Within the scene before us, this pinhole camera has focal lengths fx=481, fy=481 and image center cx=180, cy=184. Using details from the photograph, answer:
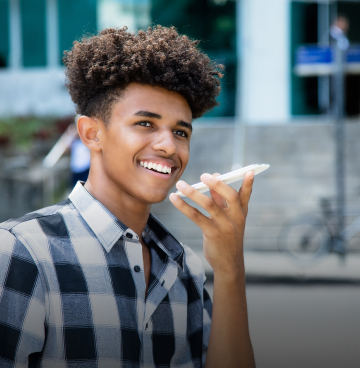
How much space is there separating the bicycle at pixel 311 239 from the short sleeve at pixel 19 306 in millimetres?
7460

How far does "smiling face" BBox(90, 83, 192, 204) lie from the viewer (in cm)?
172

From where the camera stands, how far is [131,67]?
5.64 ft

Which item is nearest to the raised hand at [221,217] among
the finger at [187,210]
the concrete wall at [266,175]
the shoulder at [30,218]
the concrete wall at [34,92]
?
the finger at [187,210]

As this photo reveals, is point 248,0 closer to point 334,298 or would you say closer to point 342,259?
point 342,259

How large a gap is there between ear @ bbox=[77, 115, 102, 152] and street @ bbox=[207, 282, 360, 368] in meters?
3.36

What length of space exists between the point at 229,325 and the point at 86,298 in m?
0.49

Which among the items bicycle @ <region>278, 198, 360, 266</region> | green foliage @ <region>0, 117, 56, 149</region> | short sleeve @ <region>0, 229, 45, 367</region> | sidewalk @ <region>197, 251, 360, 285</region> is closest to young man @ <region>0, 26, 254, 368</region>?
short sleeve @ <region>0, 229, 45, 367</region>

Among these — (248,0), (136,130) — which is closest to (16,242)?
(136,130)

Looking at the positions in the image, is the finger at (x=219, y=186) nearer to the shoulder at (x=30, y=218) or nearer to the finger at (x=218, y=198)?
the finger at (x=218, y=198)

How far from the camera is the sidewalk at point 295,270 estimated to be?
764cm

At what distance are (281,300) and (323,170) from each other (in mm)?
6017

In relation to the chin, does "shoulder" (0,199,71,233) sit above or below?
below

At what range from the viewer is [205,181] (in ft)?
4.67

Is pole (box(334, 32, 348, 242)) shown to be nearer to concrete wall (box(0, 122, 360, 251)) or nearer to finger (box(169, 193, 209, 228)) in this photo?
concrete wall (box(0, 122, 360, 251))
